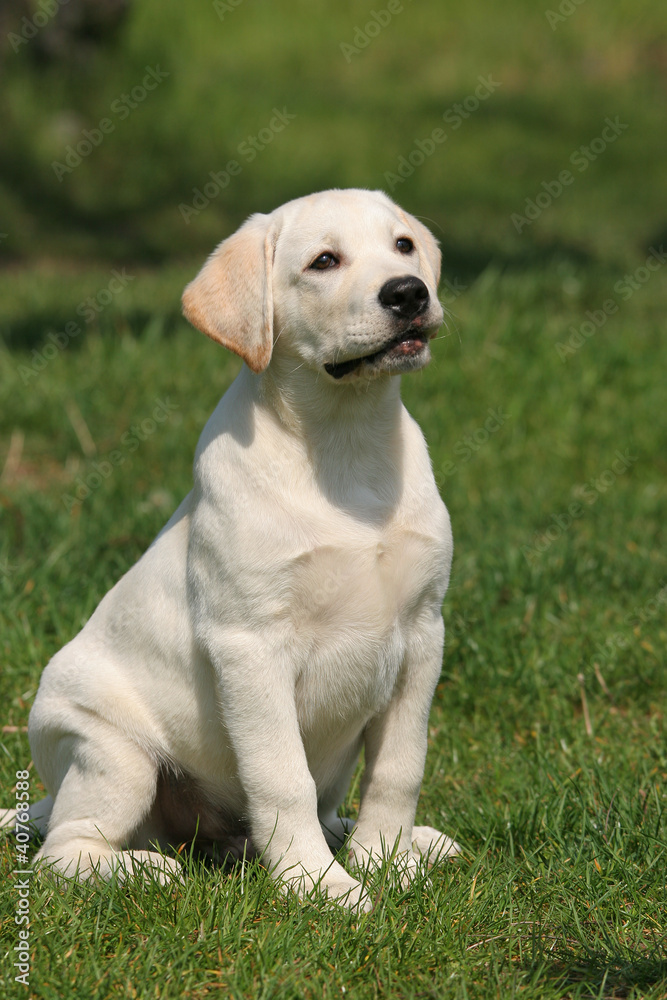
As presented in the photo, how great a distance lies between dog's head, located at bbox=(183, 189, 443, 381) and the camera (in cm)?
286

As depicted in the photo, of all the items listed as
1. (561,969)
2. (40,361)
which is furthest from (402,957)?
(40,361)

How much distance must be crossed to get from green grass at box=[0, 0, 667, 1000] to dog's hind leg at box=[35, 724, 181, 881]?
191 millimetres

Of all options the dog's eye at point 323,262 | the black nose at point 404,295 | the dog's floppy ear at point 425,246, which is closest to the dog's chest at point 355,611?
the black nose at point 404,295

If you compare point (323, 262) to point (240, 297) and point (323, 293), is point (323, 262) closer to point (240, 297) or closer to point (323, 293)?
point (323, 293)

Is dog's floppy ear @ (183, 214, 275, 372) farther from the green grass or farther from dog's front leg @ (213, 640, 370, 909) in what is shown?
the green grass

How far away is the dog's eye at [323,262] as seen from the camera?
3.01 meters

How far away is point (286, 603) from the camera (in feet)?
9.14

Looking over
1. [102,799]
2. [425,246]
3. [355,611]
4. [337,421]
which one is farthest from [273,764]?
[425,246]

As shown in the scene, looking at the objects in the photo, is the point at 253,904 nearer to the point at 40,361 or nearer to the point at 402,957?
the point at 402,957

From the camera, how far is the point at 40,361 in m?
Answer: 6.80

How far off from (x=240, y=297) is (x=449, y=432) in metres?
3.32

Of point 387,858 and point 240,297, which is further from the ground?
point 240,297

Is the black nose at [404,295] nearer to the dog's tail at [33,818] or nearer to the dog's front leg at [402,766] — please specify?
the dog's front leg at [402,766]

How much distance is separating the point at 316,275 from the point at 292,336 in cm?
17
